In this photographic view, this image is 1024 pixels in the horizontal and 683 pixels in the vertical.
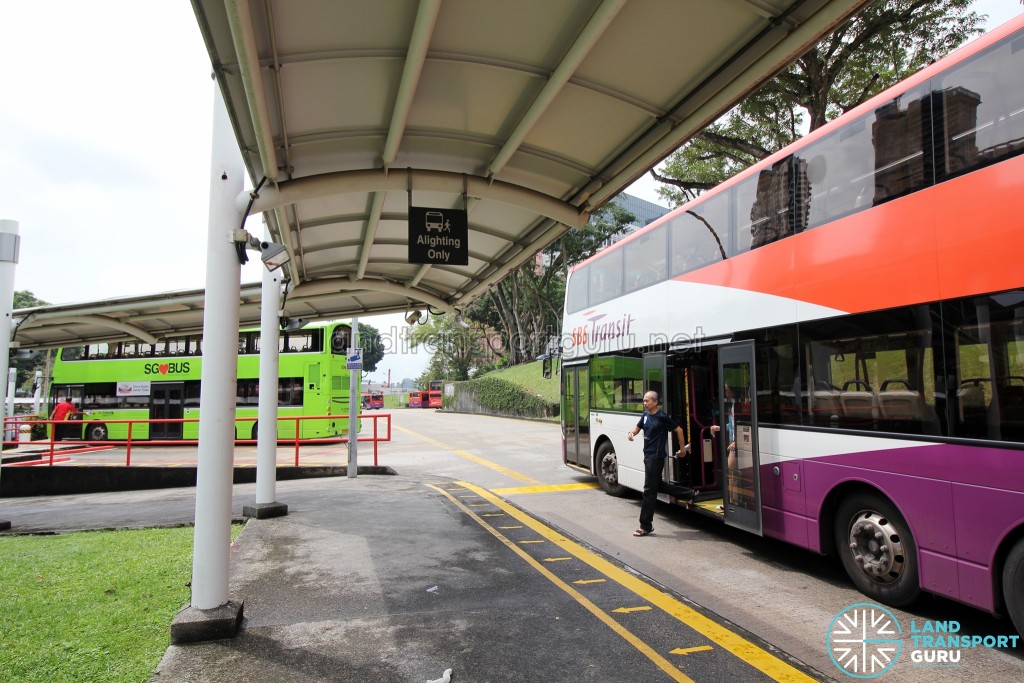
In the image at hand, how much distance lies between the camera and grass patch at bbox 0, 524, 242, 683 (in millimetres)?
3592

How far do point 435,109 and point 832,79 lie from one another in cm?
1619

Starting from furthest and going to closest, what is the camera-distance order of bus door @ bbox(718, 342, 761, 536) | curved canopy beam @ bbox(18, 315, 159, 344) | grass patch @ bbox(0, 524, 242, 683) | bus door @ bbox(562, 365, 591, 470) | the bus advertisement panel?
curved canopy beam @ bbox(18, 315, 159, 344) < bus door @ bbox(562, 365, 591, 470) < bus door @ bbox(718, 342, 761, 536) < the bus advertisement panel < grass patch @ bbox(0, 524, 242, 683)

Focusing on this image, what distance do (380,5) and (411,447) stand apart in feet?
57.4

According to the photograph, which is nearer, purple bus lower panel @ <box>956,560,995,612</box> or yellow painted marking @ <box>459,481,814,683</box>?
yellow painted marking @ <box>459,481,814,683</box>

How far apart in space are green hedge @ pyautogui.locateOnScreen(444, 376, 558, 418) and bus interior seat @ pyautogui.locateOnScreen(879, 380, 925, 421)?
30352 millimetres

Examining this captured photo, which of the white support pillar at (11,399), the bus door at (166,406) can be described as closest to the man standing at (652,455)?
the white support pillar at (11,399)

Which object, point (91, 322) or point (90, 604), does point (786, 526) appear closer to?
point (90, 604)

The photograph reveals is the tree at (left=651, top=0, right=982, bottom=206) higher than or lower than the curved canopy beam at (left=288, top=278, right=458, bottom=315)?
higher

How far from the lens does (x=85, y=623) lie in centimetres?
422

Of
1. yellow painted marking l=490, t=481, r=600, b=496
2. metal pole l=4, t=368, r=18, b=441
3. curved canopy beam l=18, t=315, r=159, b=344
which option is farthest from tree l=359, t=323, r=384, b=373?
yellow painted marking l=490, t=481, r=600, b=496

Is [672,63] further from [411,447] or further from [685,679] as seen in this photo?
[411,447]

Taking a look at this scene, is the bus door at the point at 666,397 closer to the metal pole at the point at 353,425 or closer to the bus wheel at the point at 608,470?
the bus wheel at the point at 608,470

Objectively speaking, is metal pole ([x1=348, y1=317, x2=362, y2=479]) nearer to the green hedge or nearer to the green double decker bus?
the green double decker bus

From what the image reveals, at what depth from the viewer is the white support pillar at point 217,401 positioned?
428 cm
